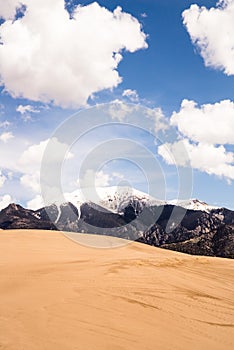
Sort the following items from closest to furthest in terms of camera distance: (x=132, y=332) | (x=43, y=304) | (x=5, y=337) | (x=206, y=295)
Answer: (x=5, y=337)
(x=132, y=332)
(x=43, y=304)
(x=206, y=295)

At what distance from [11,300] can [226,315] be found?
423 centimetres

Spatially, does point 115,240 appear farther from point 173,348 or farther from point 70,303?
point 173,348

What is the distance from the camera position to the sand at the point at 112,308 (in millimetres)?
4789

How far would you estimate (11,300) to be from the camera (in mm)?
6539

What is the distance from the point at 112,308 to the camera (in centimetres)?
627

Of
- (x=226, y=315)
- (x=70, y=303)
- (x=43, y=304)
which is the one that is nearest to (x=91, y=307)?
(x=70, y=303)

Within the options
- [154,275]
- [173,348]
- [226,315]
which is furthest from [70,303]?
[154,275]

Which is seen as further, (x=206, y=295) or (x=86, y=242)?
(x=86, y=242)

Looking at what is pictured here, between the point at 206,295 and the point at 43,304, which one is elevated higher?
the point at 206,295

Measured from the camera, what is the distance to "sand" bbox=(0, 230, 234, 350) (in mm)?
4789

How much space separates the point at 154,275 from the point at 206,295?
1994mm

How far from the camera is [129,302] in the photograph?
6770mm

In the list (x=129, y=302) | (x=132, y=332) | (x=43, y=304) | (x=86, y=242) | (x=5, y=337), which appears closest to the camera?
(x=5, y=337)

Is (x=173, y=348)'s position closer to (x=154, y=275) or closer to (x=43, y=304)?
(x=43, y=304)
